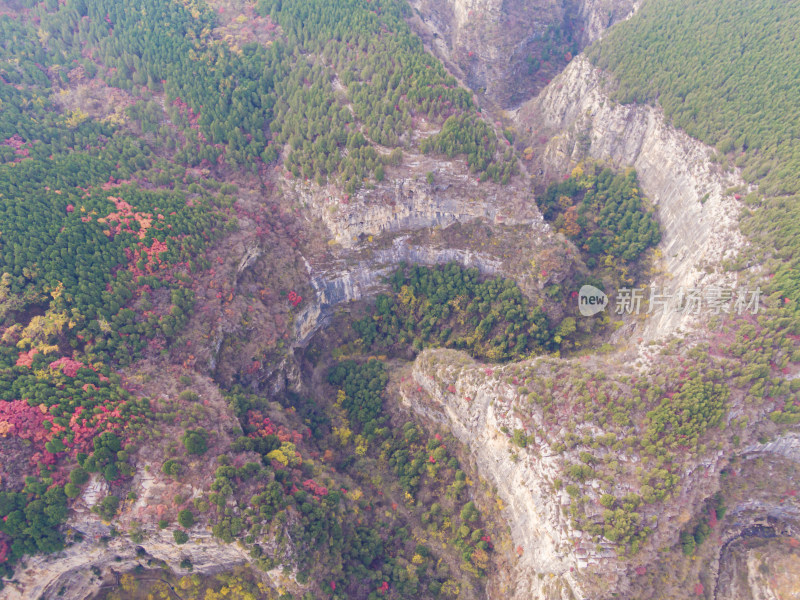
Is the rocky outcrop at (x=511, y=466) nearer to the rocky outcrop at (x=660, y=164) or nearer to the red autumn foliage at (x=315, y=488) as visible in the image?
the red autumn foliage at (x=315, y=488)

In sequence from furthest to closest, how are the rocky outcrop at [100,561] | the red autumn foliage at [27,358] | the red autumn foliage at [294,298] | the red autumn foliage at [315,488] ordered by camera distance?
the red autumn foliage at [294,298] < the red autumn foliage at [315,488] < the red autumn foliage at [27,358] < the rocky outcrop at [100,561]

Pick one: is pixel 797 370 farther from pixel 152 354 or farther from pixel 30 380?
→ pixel 30 380

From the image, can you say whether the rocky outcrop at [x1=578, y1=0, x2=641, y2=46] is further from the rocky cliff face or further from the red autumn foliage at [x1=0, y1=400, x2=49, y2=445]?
the red autumn foliage at [x1=0, y1=400, x2=49, y2=445]

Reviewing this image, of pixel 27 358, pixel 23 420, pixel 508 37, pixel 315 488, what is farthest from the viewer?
pixel 508 37

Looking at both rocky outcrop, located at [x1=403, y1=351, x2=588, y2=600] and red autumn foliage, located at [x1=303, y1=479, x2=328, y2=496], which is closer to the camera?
rocky outcrop, located at [x1=403, y1=351, x2=588, y2=600]

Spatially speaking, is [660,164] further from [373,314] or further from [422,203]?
[373,314]

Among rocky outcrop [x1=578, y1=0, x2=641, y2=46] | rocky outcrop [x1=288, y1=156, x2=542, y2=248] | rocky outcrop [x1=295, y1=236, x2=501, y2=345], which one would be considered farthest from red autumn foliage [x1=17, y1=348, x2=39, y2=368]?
rocky outcrop [x1=578, y1=0, x2=641, y2=46]

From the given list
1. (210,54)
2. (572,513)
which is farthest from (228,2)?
(572,513)

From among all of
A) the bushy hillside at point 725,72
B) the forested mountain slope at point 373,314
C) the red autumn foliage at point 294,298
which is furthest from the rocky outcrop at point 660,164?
the red autumn foliage at point 294,298

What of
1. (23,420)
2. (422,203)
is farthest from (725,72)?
(23,420)
